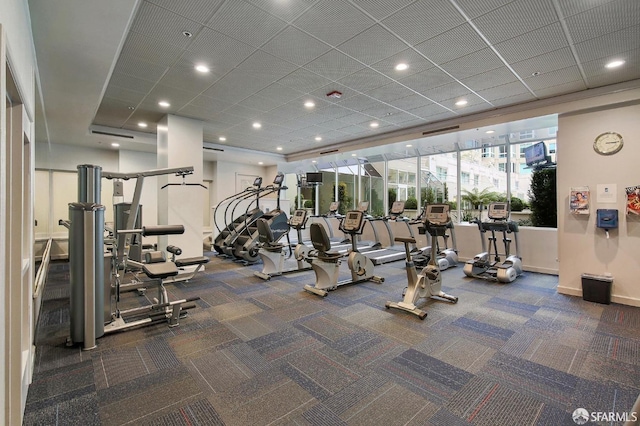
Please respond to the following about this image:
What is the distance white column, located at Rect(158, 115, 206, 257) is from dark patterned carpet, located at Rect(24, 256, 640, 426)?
199 centimetres

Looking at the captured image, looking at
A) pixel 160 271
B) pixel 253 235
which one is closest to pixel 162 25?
pixel 160 271

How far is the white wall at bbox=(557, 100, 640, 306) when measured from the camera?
4.12 metres

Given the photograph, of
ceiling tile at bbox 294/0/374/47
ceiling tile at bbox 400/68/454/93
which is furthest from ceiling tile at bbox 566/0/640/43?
ceiling tile at bbox 294/0/374/47

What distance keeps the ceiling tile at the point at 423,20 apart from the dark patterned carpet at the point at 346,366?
3.07 meters

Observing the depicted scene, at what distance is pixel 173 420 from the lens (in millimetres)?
1919

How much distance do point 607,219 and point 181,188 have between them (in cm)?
680

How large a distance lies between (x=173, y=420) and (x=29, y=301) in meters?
1.60

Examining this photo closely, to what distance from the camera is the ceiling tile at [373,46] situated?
314 cm

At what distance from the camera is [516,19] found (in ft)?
9.41

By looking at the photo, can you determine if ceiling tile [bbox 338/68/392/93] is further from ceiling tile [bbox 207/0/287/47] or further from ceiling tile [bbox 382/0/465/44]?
ceiling tile [bbox 207/0/287/47]

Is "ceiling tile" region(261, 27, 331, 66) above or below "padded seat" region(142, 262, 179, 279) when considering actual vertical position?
above

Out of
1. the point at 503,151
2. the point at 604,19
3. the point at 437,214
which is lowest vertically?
the point at 437,214

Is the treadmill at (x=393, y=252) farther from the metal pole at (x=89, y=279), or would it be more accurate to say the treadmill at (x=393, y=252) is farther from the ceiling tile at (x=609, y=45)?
the metal pole at (x=89, y=279)

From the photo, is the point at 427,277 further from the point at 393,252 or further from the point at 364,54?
the point at 393,252
